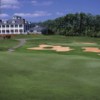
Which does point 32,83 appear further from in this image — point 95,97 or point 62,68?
point 62,68

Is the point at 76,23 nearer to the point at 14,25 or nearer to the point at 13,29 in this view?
the point at 14,25

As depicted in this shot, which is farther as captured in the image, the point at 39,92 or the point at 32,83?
→ the point at 32,83

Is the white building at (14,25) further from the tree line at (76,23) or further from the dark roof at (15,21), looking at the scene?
the tree line at (76,23)

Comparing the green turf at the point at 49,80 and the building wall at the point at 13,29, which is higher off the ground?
the green turf at the point at 49,80

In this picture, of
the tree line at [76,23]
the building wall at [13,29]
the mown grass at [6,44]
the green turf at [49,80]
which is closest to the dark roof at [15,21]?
the building wall at [13,29]

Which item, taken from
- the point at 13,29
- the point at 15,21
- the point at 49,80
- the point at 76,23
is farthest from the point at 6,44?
the point at 13,29

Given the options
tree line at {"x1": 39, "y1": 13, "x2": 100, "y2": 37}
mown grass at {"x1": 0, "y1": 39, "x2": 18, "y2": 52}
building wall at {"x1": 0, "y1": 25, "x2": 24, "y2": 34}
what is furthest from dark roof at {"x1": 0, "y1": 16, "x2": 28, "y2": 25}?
mown grass at {"x1": 0, "y1": 39, "x2": 18, "y2": 52}

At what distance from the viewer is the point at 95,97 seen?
1611 centimetres

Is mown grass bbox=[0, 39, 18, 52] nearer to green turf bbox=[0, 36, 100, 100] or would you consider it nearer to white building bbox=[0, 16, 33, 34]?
green turf bbox=[0, 36, 100, 100]

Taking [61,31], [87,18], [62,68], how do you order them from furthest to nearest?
1. [87,18]
2. [61,31]
3. [62,68]

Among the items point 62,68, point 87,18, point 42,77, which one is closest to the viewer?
point 42,77

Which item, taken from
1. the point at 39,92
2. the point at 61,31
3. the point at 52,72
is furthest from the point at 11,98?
the point at 61,31

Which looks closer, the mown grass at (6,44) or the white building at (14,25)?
the mown grass at (6,44)

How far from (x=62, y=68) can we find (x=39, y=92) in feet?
23.5
